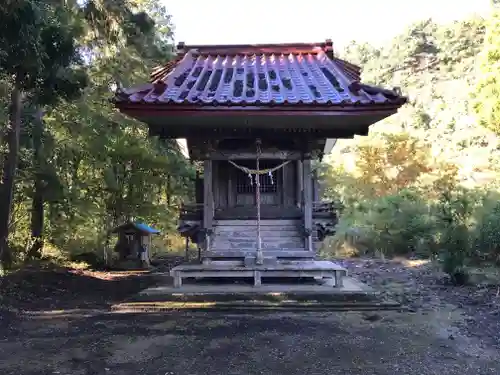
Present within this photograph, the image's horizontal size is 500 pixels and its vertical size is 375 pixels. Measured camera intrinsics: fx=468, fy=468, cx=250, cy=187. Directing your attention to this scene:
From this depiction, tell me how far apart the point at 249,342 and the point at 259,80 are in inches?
189

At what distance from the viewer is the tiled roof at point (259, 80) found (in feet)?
22.4

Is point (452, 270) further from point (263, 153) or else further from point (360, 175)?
point (360, 175)

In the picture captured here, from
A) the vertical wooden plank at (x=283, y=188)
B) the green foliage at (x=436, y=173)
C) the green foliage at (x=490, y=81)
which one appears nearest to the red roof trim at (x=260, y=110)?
the vertical wooden plank at (x=283, y=188)

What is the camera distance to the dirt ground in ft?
14.9

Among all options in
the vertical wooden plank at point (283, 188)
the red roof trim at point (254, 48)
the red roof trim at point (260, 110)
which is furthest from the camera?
the red roof trim at point (254, 48)

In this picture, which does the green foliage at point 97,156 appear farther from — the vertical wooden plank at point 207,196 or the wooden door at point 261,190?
the wooden door at point 261,190

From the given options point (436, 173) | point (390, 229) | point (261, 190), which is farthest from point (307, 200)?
point (436, 173)

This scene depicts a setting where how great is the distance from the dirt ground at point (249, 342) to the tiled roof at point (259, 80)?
3033 millimetres

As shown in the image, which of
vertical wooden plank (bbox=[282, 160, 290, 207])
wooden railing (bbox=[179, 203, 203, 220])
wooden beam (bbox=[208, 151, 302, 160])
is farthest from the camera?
vertical wooden plank (bbox=[282, 160, 290, 207])

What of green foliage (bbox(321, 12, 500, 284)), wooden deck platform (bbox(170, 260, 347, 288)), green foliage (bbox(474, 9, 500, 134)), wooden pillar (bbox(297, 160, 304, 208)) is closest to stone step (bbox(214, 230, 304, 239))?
wooden pillar (bbox(297, 160, 304, 208))

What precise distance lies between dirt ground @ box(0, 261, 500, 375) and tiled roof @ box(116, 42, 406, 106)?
9.95 feet

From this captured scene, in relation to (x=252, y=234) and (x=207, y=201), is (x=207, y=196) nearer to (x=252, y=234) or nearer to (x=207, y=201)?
(x=207, y=201)

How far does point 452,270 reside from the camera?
9.41m

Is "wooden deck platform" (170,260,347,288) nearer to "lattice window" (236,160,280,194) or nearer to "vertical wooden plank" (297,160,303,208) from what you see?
"vertical wooden plank" (297,160,303,208)
